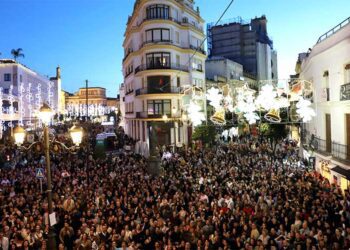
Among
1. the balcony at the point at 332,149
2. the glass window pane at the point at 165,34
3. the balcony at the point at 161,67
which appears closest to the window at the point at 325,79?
the balcony at the point at 332,149

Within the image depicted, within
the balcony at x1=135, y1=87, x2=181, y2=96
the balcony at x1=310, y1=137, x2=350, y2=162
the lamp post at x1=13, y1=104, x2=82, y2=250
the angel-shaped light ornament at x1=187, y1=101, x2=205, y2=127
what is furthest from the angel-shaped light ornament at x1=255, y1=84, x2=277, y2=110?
the balcony at x1=135, y1=87, x2=181, y2=96

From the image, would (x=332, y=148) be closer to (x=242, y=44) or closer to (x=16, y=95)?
(x=242, y=44)

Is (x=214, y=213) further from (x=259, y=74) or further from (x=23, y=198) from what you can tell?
(x=259, y=74)

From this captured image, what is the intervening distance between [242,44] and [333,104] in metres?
47.0

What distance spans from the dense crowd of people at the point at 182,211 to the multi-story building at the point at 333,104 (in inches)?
52.4

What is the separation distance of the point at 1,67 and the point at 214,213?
5803 centimetres

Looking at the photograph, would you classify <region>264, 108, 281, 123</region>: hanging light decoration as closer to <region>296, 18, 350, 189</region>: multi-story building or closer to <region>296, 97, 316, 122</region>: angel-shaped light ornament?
<region>296, 97, 316, 122</region>: angel-shaped light ornament

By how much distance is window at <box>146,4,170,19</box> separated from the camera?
39.0 meters

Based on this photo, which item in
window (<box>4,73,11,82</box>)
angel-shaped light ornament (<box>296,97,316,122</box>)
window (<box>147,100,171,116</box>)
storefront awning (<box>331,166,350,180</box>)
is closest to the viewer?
storefront awning (<box>331,166,350,180</box>)

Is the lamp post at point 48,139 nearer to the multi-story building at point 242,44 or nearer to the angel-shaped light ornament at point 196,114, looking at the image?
the angel-shaped light ornament at point 196,114

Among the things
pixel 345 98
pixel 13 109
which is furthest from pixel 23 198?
pixel 13 109

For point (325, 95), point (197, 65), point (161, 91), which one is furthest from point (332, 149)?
point (197, 65)

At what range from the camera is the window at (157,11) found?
39.0 meters

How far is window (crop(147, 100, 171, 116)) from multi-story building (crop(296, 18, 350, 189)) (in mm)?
17875
